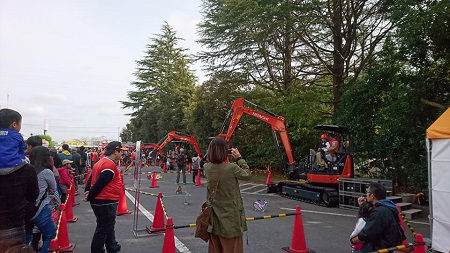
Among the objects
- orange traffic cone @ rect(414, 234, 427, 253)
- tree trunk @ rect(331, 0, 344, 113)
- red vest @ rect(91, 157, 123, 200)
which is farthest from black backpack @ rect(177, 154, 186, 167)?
orange traffic cone @ rect(414, 234, 427, 253)

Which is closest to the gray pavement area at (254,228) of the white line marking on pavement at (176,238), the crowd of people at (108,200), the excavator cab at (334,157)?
the white line marking on pavement at (176,238)

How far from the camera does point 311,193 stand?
12.1m

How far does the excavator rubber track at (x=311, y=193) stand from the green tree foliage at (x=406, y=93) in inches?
115

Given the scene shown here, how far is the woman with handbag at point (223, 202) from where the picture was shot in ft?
12.9

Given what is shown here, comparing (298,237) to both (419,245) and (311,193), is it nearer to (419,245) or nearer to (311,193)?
(419,245)

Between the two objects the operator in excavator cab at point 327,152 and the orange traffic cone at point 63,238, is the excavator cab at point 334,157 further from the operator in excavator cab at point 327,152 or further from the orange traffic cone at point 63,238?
the orange traffic cone at point 63,238

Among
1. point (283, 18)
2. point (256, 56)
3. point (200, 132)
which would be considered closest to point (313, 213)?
point (283, 18)

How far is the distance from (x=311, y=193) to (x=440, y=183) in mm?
6133

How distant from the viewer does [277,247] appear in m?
6.46

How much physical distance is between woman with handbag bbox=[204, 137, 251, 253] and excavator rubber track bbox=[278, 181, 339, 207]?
8298 millimetres

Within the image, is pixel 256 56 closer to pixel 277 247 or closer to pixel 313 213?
pixel 313 213

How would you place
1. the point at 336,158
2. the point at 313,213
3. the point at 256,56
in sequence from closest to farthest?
the point at 313,213 → the point at 336,158 → the point at 256,56

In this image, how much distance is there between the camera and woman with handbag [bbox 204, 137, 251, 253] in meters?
3.92

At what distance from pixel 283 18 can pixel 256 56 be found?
5.42m
